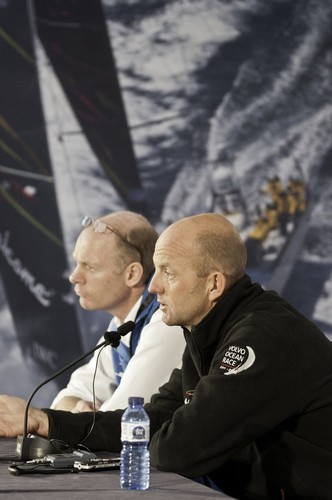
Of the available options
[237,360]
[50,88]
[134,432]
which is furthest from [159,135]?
[134,432]

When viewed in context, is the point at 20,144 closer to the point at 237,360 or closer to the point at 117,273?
the point at 117,273

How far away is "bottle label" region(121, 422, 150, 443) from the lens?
6.14 ft

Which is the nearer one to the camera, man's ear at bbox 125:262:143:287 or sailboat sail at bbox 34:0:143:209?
man's ear at bbox 125:262:143:287

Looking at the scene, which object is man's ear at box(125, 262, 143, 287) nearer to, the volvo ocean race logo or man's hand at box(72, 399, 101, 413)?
man's hand at box(72, 399, 101, 413)

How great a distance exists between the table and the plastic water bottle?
0.02 m

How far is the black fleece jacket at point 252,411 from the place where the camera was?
196 cm

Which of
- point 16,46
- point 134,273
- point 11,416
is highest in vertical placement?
point 16,46

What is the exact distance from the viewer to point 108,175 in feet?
18.7

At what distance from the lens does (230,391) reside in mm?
1965

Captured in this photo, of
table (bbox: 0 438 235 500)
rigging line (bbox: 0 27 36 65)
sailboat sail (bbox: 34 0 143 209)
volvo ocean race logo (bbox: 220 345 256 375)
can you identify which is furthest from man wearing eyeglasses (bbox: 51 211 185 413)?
rigging line (bbox: 0 27 36 65)

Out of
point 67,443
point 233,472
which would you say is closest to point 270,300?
point 233,472

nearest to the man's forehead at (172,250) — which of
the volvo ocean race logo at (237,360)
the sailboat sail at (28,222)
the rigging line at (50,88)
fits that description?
the volvo ocean race logo at (237,360)

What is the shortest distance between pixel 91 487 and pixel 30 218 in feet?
12.6

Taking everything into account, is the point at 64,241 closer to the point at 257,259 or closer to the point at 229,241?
the point at 257,259
